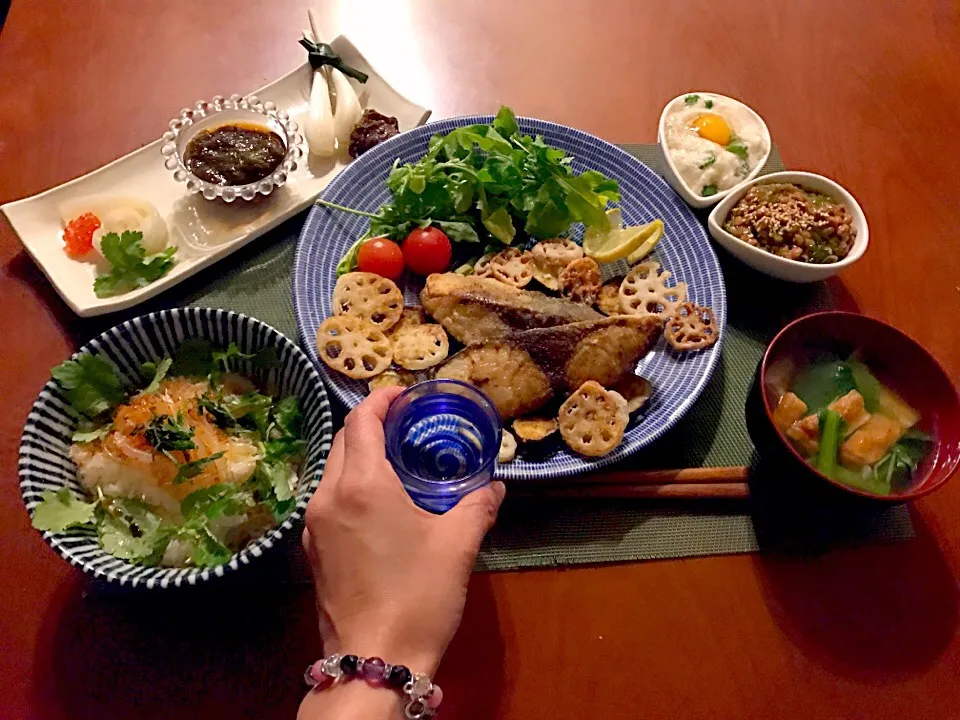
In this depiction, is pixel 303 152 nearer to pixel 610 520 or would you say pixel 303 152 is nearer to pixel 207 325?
pixel 207 325

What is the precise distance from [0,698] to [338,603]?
2.69 feet

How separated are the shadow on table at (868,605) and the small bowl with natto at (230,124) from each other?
5.76 feet

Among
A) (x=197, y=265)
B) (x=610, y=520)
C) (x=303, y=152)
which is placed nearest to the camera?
(x=610, y=520)

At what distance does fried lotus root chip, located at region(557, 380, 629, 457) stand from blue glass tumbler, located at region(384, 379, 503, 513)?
15.0 inches

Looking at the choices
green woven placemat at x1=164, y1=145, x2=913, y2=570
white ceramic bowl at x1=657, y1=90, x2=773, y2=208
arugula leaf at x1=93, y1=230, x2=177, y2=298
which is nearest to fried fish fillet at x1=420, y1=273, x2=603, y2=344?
green woven placemat at x1=164, y1=145, x2=913, y2=570

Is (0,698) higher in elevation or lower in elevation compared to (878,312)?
higher

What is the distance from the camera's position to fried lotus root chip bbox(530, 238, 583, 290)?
2004mm

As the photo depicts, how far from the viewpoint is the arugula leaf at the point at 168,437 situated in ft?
4.65

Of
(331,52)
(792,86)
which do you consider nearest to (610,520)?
(331,52)

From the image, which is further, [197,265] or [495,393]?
[197,265]

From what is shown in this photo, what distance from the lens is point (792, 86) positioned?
267 centimetres

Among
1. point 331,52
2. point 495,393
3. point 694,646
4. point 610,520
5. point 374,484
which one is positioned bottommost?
point 694,646

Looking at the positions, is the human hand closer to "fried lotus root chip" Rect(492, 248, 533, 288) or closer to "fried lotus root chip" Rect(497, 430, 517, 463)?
"fried lotus root chip" Rect(497, 430, 517, 463)

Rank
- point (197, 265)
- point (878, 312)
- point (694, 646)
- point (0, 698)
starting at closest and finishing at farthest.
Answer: point (0, 698)
point (694, 646)
point (197, 265)
point (878, 312)
